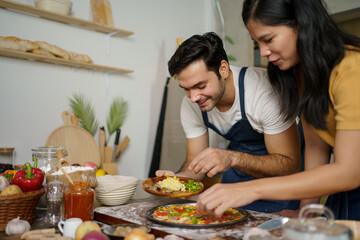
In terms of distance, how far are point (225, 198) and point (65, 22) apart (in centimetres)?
261

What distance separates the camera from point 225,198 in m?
1.20

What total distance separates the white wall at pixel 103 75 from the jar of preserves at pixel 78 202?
5.83 feet

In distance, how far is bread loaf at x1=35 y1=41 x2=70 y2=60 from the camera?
2.86 m

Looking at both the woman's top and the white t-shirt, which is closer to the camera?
the woman's top

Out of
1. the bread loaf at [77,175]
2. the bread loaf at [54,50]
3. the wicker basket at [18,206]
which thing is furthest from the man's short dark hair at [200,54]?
the bread loaf at [54,50]

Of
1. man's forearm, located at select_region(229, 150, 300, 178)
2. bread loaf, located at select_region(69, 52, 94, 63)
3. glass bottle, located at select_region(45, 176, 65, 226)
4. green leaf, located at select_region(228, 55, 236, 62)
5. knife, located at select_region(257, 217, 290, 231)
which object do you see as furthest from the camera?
green leaf, located at select_region(228, 55, 236, 62)

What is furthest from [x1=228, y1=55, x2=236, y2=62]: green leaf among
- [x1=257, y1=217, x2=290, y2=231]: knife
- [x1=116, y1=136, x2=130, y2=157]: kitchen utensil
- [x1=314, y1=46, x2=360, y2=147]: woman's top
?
[x1=257, y1=217, x2=290, y2=231]: knife

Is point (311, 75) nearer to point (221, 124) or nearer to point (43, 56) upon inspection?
point (221, 124)

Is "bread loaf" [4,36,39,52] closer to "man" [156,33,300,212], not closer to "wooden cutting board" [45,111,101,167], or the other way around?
"wooden cutting board" [45,111,101,167]

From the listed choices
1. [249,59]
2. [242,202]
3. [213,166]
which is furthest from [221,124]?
[249,59]

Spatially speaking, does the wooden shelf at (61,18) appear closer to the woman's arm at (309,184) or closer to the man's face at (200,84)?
the man's face at (200,84)

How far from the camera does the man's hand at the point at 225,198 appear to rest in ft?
3.90

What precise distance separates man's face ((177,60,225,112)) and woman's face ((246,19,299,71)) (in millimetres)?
548

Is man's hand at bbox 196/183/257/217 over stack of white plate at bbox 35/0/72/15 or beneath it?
beneath
